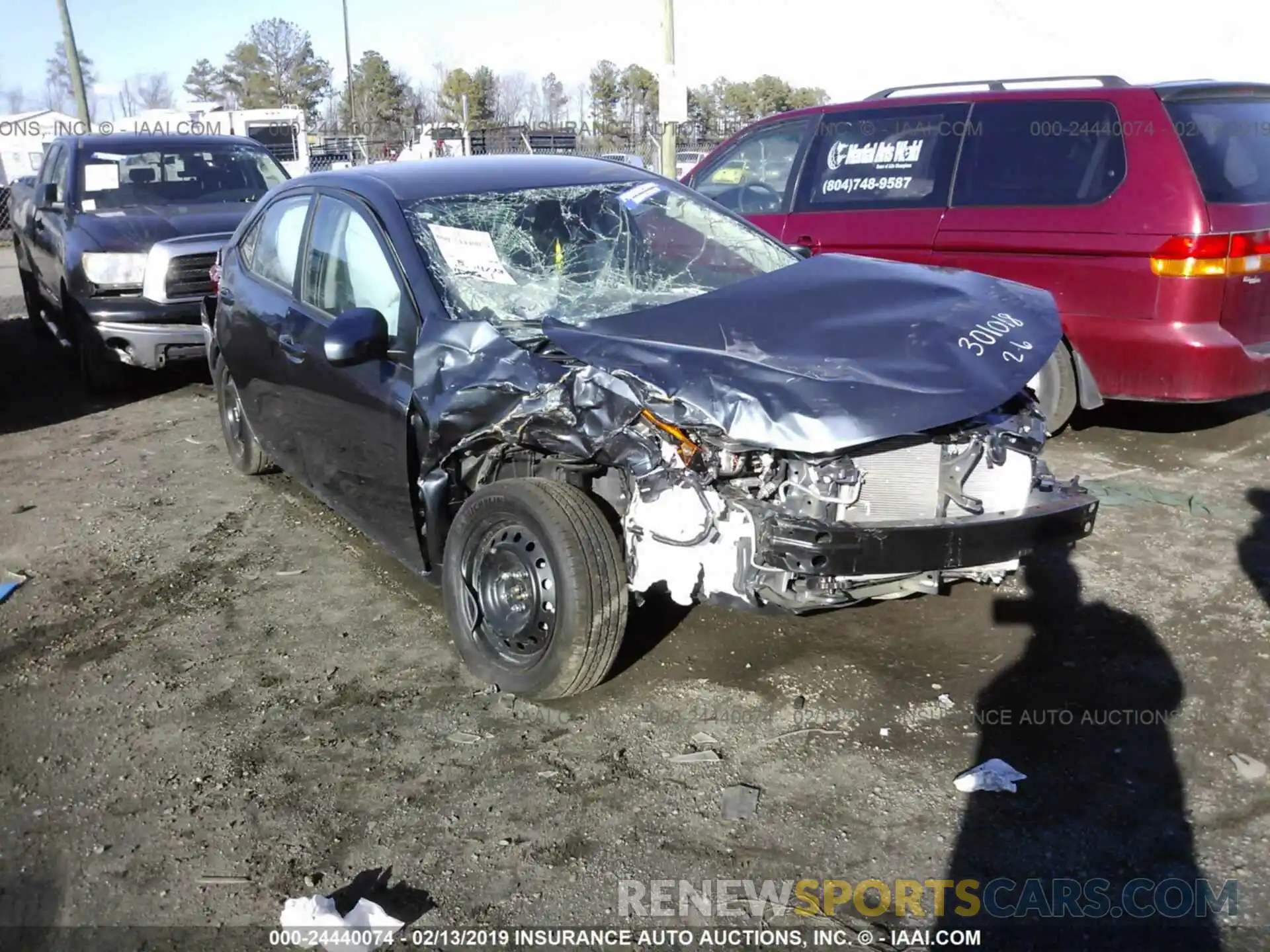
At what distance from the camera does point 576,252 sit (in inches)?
166

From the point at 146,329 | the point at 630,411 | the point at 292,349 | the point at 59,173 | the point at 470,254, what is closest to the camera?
the point at 630,411

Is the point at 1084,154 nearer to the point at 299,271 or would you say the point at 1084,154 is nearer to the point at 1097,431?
the point at 1097,431

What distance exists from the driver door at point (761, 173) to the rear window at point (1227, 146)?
7.69 ft

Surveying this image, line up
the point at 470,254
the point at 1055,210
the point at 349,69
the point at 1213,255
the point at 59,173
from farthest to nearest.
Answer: the point at 349,69
the point at 59,173
the point at 1055,210
the point at 1213,255
the point at 470,254

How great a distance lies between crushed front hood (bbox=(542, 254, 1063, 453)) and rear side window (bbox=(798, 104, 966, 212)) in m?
2.75

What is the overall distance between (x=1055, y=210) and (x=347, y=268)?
3785 millimetres

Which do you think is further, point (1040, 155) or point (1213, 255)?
point (1040, 155)

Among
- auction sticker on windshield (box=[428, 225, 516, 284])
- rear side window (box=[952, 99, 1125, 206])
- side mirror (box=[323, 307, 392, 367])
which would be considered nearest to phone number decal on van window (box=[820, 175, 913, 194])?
rear side window (box=[952, 99, 1125, 206])

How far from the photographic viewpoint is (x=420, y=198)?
417 centimetres

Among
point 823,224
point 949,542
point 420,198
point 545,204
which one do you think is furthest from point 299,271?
point 823,224

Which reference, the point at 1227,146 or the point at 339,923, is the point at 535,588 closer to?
the point at 339,923

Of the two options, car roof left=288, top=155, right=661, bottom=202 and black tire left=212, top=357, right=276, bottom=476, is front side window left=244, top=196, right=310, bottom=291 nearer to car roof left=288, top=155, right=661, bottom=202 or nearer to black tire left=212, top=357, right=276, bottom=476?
car roof left=288, top=155, right=661, bottom=202

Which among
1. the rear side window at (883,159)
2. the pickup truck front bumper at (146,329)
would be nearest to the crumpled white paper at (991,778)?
the rear side window at (883,159)

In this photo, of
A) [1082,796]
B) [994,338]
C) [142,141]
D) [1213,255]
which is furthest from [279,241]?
[142,141]
